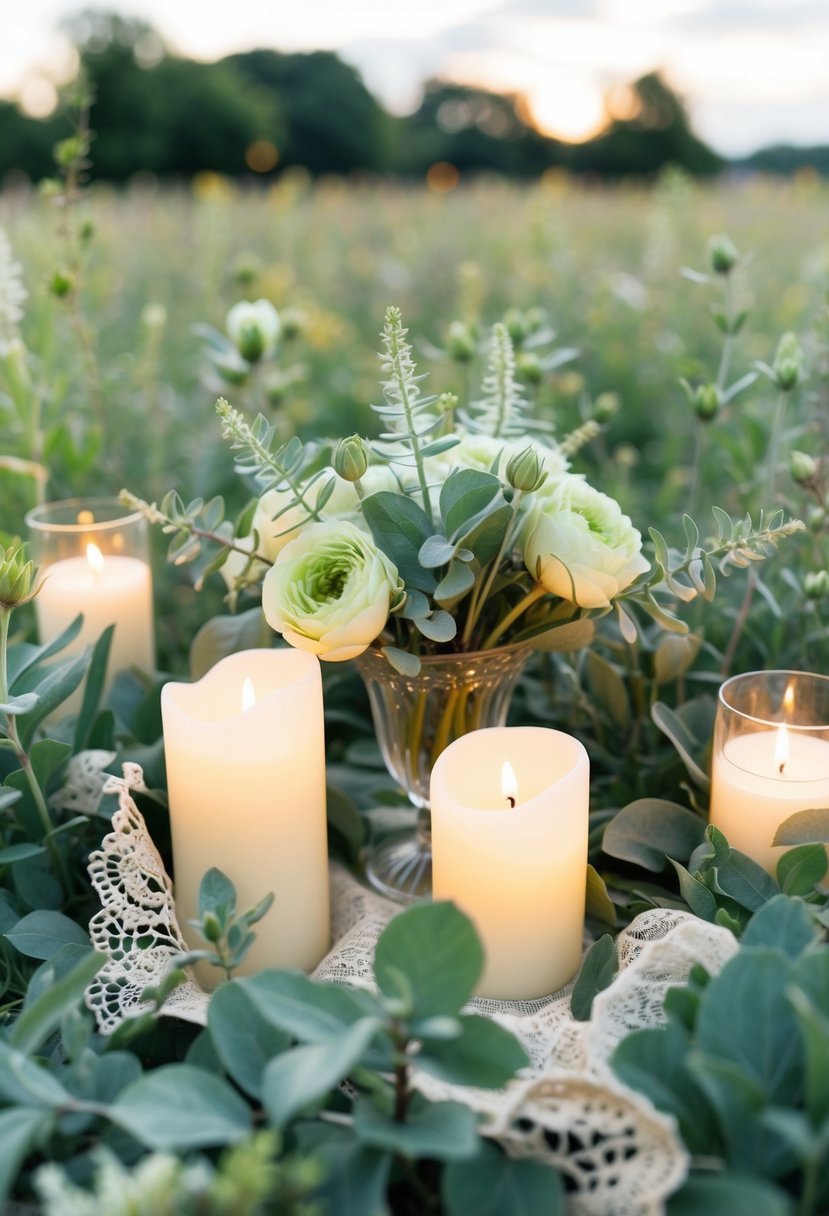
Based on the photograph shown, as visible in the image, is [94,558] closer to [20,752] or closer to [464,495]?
[20,752]

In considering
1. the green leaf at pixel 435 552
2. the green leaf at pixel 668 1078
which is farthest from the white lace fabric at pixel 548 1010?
the green leaf at pixel 435 552

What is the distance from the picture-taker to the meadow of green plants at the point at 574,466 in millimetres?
475

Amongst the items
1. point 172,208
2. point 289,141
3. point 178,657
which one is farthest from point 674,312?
point 289,141

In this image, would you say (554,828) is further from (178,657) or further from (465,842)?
(178,657)

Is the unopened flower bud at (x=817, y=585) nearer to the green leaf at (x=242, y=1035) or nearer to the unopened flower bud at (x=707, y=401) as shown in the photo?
the unopened flower bud at (x=707, y=401)

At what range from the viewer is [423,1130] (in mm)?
406

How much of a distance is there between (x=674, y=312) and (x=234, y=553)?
1666 mm

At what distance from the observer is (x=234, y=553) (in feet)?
2.31

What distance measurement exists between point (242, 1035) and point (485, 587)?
0.97ft

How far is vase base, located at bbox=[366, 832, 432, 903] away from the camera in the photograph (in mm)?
735

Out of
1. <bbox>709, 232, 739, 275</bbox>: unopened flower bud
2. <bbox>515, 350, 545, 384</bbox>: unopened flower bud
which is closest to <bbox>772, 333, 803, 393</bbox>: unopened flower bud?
<bbox>709, 232, 739, 275</bbox>: unopened flower bud

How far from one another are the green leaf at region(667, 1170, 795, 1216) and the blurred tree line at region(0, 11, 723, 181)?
721 inches

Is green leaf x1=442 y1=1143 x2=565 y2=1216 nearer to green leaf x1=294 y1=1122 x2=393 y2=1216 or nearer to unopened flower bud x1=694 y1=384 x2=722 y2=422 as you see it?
green leaf x1=294 y1=1122 x2=393 y2=1216

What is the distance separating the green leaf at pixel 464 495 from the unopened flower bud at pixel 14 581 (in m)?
0.24
